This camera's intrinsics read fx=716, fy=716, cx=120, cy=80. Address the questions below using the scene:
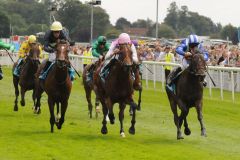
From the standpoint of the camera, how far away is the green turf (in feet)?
39.8

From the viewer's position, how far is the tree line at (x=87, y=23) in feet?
252

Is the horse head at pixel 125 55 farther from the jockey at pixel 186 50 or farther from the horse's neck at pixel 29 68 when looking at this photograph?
the horse's neck at pixel 29 68

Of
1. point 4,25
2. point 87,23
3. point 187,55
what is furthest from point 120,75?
point 4,25

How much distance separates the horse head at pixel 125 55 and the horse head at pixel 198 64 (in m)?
1.26

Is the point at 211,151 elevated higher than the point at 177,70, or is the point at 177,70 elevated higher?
the point at 177,70

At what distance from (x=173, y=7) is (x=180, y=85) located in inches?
→ 4816

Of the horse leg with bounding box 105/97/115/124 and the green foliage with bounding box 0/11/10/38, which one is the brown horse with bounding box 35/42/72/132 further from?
the green foliage with bounding box 0/11/10/38

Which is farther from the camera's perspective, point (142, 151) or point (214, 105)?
point (214, 105)

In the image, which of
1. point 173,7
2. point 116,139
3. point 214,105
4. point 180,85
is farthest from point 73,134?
point 173,7

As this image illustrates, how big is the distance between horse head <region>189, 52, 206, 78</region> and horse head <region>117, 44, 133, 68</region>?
1.26 m

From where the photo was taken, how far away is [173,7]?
135750 mm

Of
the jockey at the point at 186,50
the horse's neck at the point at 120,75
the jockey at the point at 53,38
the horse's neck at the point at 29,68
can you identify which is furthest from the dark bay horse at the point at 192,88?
the horse's neck at the point at 29,68

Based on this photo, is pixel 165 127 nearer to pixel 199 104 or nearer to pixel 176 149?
A: pixel 199 104

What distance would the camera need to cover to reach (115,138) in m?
14.2
